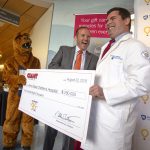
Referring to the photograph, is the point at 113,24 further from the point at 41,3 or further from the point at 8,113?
the point at 41,3

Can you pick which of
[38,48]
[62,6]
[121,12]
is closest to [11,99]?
[121,12]

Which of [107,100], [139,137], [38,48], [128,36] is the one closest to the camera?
[107,100]

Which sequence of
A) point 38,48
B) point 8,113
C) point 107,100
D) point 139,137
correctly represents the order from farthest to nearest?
point 38,48 < point 8,113 < point 139,137 < point 107,100

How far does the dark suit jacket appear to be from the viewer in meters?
2.25

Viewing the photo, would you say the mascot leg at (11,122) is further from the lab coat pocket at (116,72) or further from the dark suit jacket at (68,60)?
the lab coat pocket at (116,72)

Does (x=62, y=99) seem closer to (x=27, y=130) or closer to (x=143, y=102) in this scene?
(x=143, y=102)

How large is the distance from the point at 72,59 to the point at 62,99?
79cm

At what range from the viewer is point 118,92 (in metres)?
1.36

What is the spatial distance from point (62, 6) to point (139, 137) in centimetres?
286

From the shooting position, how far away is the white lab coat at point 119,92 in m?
1.34

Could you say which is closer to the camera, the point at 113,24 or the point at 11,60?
the point at 113,24

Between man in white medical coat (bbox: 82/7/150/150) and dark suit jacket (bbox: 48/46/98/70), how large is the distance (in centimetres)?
67

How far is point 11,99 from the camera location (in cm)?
283

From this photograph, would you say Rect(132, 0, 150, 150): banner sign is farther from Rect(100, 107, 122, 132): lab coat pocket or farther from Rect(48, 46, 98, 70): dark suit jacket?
Rect(100, 107, 122, 132): lab coat pocket
